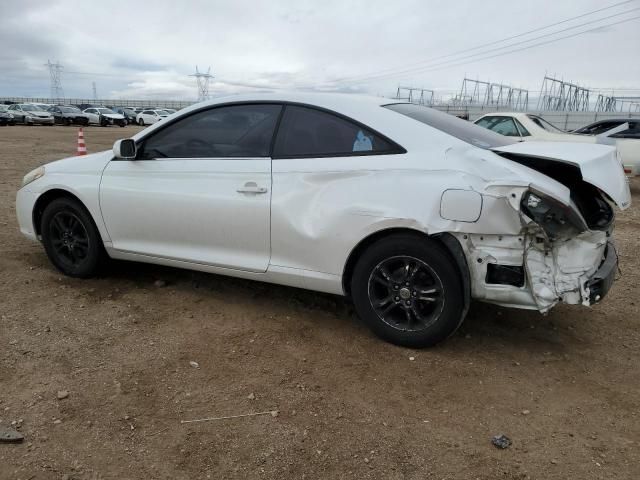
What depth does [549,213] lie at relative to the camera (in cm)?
288

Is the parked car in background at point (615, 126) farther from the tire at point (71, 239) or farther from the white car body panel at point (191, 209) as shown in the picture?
the tire at point (71, 239)

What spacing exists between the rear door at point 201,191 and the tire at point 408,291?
76 cm

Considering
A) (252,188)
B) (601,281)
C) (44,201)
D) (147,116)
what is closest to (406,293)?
(601,281)

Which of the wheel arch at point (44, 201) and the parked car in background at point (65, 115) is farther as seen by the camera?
the parked car in background at point (65, 115)

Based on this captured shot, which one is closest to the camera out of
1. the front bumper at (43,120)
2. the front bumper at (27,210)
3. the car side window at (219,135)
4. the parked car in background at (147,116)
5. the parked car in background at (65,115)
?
the car side window at (219,135)

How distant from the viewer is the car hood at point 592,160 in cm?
290

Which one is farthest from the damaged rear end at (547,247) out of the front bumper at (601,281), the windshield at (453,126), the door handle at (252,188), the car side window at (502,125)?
the car side window at (502,125)

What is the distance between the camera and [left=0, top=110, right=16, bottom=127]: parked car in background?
32.4m

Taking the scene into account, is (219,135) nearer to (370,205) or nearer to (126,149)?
(126,149)

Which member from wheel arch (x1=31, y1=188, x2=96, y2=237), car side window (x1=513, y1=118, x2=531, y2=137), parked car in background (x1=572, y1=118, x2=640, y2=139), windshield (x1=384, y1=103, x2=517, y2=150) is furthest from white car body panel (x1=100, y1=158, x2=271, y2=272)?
parked car in background (x1=572, y1=118, x2=640, y2=139)

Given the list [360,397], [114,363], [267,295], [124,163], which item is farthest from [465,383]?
[124,163]

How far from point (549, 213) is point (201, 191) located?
7.47 ft

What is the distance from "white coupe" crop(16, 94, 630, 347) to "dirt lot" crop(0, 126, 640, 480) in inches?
14.0

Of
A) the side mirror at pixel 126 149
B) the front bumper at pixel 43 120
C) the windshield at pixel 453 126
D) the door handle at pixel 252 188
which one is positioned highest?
the windshield at pixel 453 126
